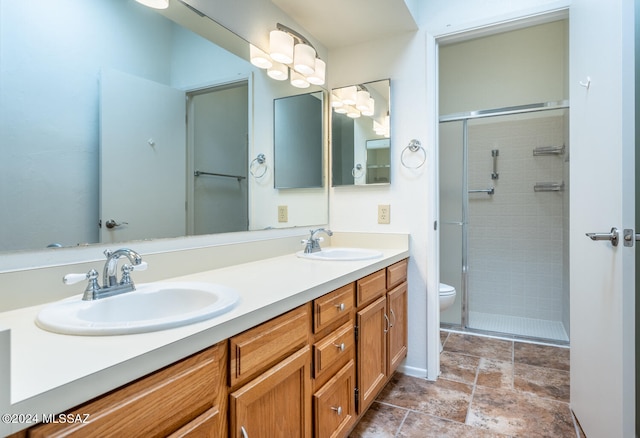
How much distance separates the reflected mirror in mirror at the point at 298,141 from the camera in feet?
6.43

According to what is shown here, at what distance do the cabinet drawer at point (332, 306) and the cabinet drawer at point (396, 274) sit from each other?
1.44 feet

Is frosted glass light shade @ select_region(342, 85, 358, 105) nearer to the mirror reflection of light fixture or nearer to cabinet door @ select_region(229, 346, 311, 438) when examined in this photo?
the mirror reflection of light fixture

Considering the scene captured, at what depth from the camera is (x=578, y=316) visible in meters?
1.58

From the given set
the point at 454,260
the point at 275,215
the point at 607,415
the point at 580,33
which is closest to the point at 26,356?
the point at 275,215

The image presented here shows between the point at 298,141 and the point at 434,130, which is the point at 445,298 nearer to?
the point at 434,130

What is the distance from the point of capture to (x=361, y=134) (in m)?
2.21

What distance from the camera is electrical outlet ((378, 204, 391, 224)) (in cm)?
212

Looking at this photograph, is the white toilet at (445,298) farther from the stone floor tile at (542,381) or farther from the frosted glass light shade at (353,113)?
the frosted glass light shade at (353,113)

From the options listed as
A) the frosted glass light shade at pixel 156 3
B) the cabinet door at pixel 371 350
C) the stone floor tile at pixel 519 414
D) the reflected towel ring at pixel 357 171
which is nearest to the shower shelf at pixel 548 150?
the reflected towel ring at pixel 357 171

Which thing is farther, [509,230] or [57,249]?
[509,230]

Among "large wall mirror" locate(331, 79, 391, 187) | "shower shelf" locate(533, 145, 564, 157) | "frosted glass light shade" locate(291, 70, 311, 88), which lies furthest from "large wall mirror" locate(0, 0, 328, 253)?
"shower shelf" locate(533, 145, 564, 157)

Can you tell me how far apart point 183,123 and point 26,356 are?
989 millimetres

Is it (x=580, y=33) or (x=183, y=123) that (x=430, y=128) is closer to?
(x=580, y=33)

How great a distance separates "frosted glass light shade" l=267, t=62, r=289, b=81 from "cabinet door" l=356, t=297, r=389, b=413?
4.18 ft
